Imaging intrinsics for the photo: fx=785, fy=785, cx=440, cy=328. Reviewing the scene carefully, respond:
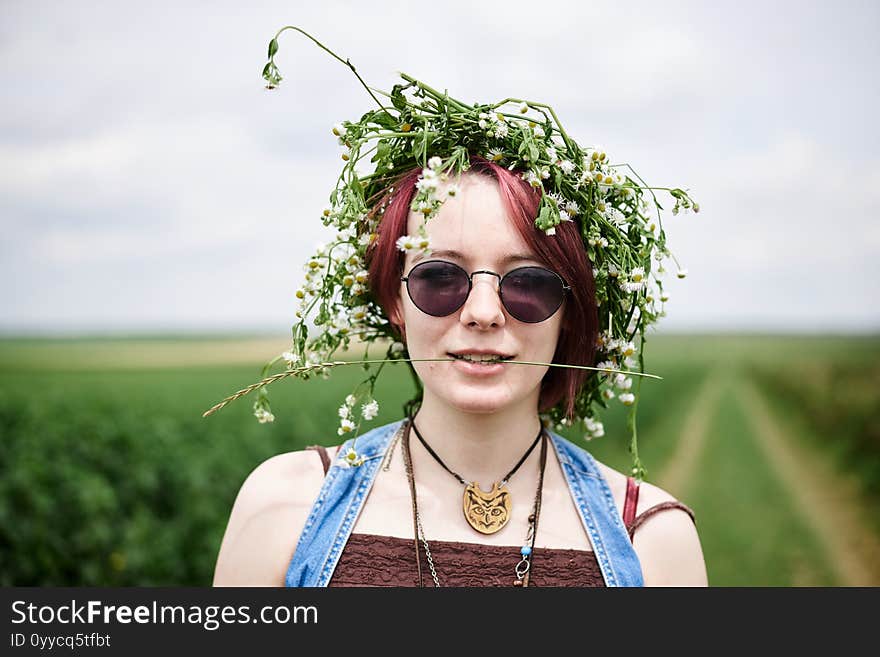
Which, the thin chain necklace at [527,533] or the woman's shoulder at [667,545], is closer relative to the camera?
the thin chain necklace at [527,533]

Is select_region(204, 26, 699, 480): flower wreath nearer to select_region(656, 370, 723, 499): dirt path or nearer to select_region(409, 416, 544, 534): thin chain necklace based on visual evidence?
select_region(409, 416, 544, 534): thin chain necklace

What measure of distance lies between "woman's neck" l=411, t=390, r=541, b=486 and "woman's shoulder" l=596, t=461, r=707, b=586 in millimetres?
382

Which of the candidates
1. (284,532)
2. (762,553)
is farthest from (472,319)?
(762,553)

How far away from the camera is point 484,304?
2203mm

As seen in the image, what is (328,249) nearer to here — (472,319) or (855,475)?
(472,319)

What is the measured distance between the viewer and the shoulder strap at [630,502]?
241cm

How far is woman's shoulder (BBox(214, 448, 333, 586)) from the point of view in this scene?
2.34 meters

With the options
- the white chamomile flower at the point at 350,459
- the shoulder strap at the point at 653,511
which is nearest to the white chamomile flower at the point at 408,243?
the white chamomile flower at the point at 350,459

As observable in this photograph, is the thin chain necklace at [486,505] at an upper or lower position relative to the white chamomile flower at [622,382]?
lower

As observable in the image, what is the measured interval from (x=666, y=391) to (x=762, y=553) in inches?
732

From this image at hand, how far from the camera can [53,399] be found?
30.7 ft

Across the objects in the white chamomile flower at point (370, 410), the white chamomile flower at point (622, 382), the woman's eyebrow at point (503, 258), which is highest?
the woman's eyebrow at point (503, 258)

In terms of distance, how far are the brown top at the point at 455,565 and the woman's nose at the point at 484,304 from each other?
2.13ft

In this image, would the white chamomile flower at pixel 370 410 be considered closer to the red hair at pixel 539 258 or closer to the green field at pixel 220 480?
the red hair at pixel 539 258
